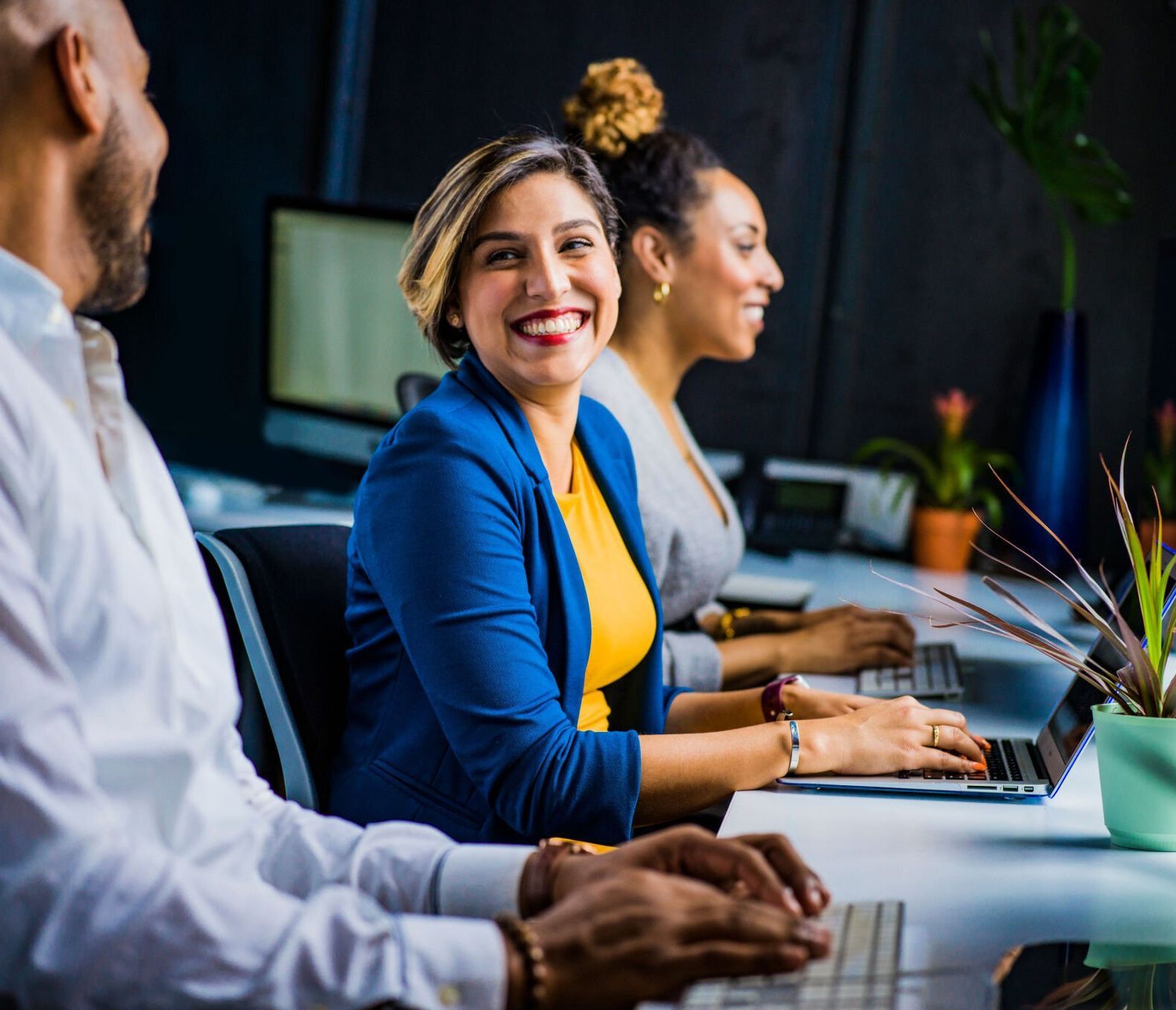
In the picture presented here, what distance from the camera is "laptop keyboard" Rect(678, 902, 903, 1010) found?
0.87 m

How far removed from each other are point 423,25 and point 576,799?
9.04 feet

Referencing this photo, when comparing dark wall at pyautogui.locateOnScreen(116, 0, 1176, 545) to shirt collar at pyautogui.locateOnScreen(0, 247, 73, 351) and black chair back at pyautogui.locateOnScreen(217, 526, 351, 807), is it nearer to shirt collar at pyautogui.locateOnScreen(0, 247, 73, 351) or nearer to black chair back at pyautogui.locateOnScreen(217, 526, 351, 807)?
black chair back at pyautogui.locateOnScreen(217, 526, 351, 807)

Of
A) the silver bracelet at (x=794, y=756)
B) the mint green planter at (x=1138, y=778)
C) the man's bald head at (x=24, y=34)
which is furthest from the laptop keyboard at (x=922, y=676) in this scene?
the man's bald head at (x=24, y=34)

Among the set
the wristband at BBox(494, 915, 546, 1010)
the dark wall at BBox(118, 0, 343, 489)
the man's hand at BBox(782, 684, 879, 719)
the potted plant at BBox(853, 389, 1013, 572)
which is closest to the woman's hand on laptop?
the man's hand at BBox(782, 684, 879, 719)

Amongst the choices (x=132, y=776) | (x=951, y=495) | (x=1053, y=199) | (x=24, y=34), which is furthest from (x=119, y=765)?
(x=1053, y=199)

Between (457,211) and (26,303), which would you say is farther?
(457,211)

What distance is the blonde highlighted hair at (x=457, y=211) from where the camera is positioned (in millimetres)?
1565

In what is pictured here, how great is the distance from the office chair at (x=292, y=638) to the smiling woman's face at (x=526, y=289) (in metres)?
0.34

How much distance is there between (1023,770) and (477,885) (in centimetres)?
70

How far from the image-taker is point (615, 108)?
2.18m

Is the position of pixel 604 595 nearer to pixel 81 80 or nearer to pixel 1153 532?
pixel 81 80

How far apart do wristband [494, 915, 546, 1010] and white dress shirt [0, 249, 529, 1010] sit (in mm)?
17

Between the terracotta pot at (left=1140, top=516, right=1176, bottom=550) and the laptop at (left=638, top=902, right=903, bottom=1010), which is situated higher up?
the terracotta pot at (left=1140, top=516, right=1176, bottom=550)

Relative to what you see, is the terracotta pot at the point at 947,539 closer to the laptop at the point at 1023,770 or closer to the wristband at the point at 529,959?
the laptop at the point at 1023,770
